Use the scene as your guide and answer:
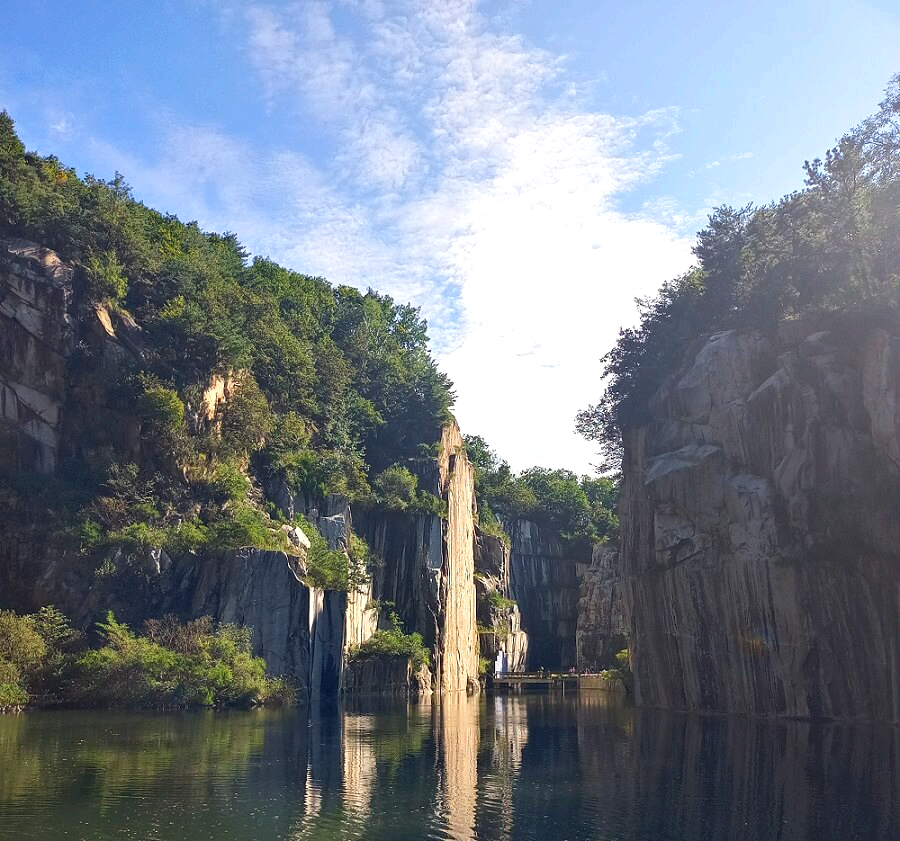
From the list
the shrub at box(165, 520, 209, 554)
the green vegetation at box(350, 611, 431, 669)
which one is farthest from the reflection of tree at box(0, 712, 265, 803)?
the green vegetation at box(350, 611, 431, 669)

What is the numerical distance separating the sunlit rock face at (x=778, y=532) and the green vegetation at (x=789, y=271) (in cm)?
218

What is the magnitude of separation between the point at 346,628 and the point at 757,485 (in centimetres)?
2637

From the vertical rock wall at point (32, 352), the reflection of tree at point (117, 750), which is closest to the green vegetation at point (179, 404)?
the vertical rock wall at point (32, 352)

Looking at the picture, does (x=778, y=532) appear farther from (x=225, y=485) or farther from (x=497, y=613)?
(x=497, y=613)

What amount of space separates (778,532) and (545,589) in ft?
186

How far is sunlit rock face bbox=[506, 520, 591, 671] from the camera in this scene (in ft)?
292

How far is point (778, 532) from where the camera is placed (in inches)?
1428

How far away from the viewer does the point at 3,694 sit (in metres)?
38.2

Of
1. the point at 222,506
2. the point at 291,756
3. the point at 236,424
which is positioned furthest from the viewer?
the point at 236,424

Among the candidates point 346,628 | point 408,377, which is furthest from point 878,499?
point 408,377

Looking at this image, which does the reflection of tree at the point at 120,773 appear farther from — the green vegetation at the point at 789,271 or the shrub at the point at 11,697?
the green vegetation at the point at 789,271

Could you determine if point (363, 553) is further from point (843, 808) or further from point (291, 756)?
point (843, 808)

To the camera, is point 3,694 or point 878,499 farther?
point 3,694

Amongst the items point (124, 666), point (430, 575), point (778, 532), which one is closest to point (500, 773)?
point (778, 532)
